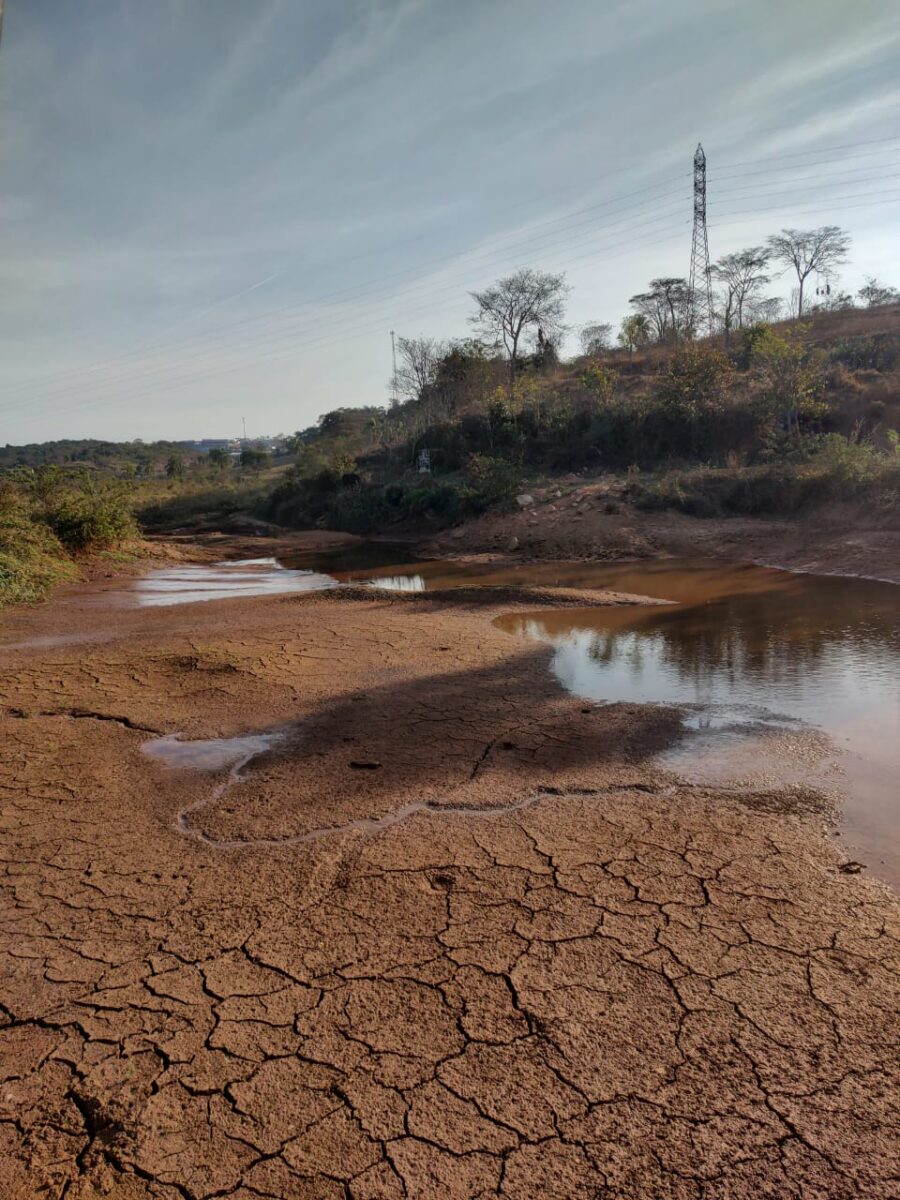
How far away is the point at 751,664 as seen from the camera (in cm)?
780

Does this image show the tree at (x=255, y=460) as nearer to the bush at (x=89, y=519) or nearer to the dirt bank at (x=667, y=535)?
the bush at (x=89, y=519)

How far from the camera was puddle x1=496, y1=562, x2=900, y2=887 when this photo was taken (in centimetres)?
486

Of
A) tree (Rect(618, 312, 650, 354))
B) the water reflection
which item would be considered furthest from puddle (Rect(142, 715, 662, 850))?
tree (Rect(618, 312, 650, 354))

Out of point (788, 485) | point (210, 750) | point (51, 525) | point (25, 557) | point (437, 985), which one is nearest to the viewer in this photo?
point (437, 985)

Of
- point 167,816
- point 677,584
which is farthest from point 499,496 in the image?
point 167,816

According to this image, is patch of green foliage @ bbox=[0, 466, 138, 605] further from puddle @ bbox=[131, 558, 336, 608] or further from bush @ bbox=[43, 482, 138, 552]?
puddle @ bbox=[131, 558, 336, 608]

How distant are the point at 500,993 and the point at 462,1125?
0.60 meters

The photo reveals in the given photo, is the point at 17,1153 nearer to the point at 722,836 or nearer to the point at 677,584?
the point at 722,836

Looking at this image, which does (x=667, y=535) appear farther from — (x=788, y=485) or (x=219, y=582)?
(x=219, y=582)

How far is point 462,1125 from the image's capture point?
2.20 metres

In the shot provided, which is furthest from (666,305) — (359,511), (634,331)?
(359,511)

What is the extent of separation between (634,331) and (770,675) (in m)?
37.7

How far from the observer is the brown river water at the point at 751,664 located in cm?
488

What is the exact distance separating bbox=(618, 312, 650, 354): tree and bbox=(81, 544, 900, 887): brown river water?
93.6ft
